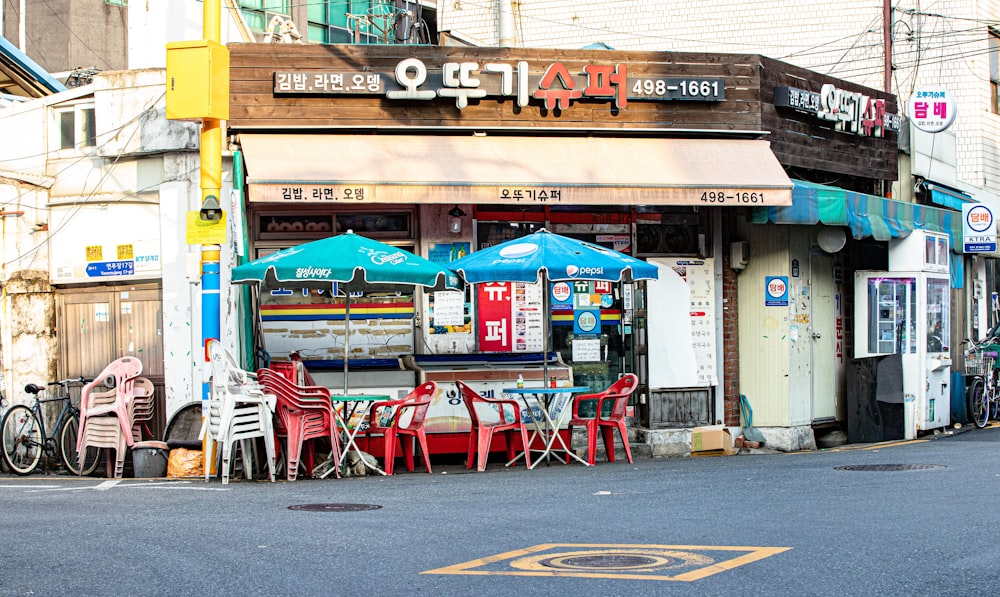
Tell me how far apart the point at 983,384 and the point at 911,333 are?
2.64 meters

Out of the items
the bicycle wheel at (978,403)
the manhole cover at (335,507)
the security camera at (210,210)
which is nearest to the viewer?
the manhole cover at (335,507)

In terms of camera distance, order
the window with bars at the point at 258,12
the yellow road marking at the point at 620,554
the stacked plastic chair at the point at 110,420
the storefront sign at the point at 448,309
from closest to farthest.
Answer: the yellow road marking at the point at 620,554 → the stacked plastic chair at the point at 110,420 → the storefront sign at the point at 448,309 → the window with bars at the point at 258,12

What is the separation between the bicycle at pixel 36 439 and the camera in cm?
1316

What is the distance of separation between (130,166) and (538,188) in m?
5.06

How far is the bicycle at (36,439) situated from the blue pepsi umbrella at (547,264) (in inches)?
187

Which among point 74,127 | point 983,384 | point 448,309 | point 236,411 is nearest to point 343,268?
point 236,411

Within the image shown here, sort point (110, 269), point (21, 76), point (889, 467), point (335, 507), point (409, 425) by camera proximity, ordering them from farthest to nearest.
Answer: point (21, 76) → point (110, 269) → point (409, 425) → point (889, 467) → point (335, 507)

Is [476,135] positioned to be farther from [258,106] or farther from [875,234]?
[875,234]

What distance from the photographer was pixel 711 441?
15109 mm

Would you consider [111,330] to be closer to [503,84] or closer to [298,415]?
[298,415]

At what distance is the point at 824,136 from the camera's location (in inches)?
643

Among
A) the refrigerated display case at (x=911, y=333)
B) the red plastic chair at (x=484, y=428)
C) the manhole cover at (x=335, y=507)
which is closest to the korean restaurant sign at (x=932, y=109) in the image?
the refrigerated display case at (x=911, y=333)

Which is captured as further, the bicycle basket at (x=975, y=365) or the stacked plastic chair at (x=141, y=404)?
the bicycle basket at (x=975, y=365)

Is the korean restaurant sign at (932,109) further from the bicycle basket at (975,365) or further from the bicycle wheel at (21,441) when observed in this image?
the bicycle wheel at (21,441)
